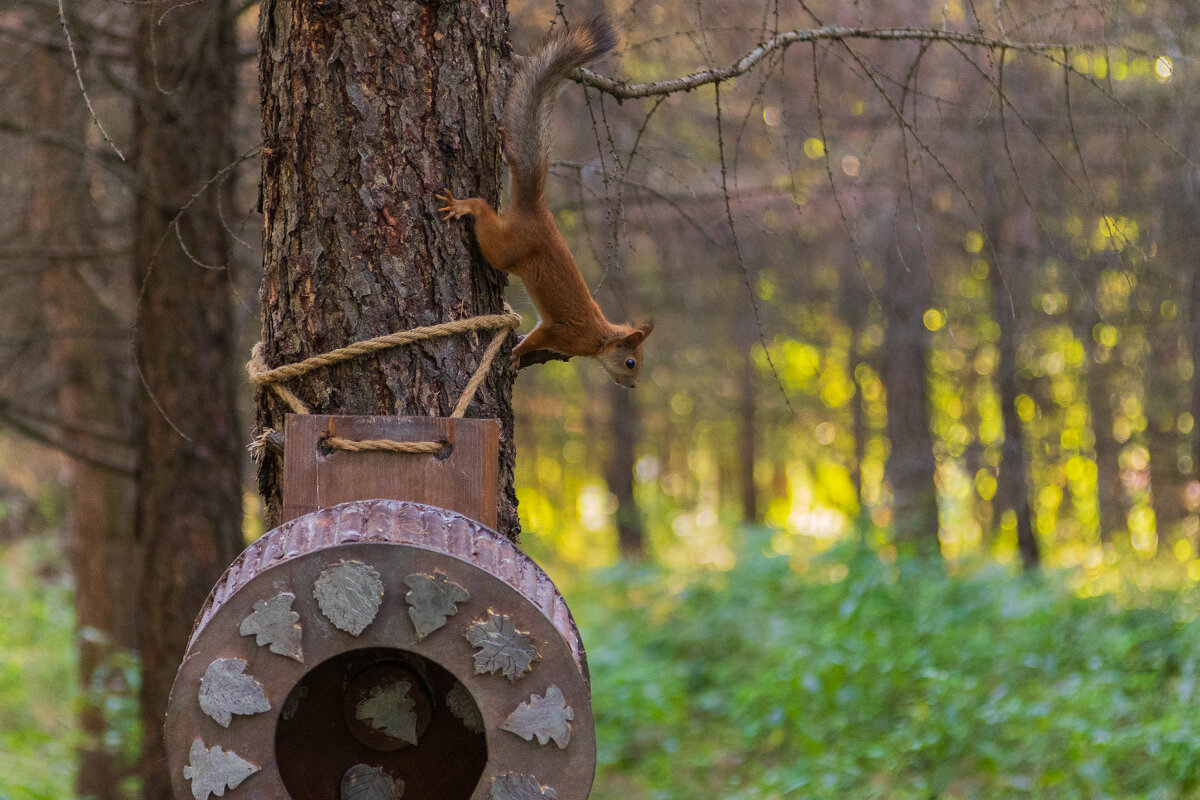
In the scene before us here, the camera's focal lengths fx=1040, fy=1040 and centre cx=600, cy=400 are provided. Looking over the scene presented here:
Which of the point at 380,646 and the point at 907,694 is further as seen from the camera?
the point at 907,694

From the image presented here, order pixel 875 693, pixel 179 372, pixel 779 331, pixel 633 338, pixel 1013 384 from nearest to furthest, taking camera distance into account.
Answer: pixel 633 338, pixel 179 372, pixel 875 693, pixel 1013 384, pixel 779 331

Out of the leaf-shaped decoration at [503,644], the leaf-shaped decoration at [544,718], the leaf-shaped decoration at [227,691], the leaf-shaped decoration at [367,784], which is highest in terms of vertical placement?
the leaf-shaped decoration at [503,644]

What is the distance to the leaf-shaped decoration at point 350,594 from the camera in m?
1.54

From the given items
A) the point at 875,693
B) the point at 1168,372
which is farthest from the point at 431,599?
the point at 1168,372

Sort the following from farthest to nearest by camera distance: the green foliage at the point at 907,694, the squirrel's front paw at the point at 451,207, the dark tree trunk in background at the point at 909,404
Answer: the dark tree trunk in background at the point at 909,404, the green foliage at the point at 907,694, the squirrel's front paw at the point at 451,207

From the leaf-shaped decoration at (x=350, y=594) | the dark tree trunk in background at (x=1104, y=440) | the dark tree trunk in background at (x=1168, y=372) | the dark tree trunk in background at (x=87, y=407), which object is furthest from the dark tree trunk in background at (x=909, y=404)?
the leaf-shaped decoration at (x=350, y=594)

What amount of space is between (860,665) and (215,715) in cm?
566

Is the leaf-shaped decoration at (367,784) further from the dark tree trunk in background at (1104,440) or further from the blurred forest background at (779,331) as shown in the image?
the dark tree trunk in background at (1104,440)

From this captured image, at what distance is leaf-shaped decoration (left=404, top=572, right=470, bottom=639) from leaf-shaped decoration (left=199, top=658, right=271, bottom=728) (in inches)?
10.4

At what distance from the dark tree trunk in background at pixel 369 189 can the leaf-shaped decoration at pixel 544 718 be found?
23.7 inches

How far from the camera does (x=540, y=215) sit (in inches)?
102

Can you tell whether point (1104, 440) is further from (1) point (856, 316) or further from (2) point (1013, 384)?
(1) point (856, 316)

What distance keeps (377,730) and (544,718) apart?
0.41 meters

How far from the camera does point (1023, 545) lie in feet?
31.2
